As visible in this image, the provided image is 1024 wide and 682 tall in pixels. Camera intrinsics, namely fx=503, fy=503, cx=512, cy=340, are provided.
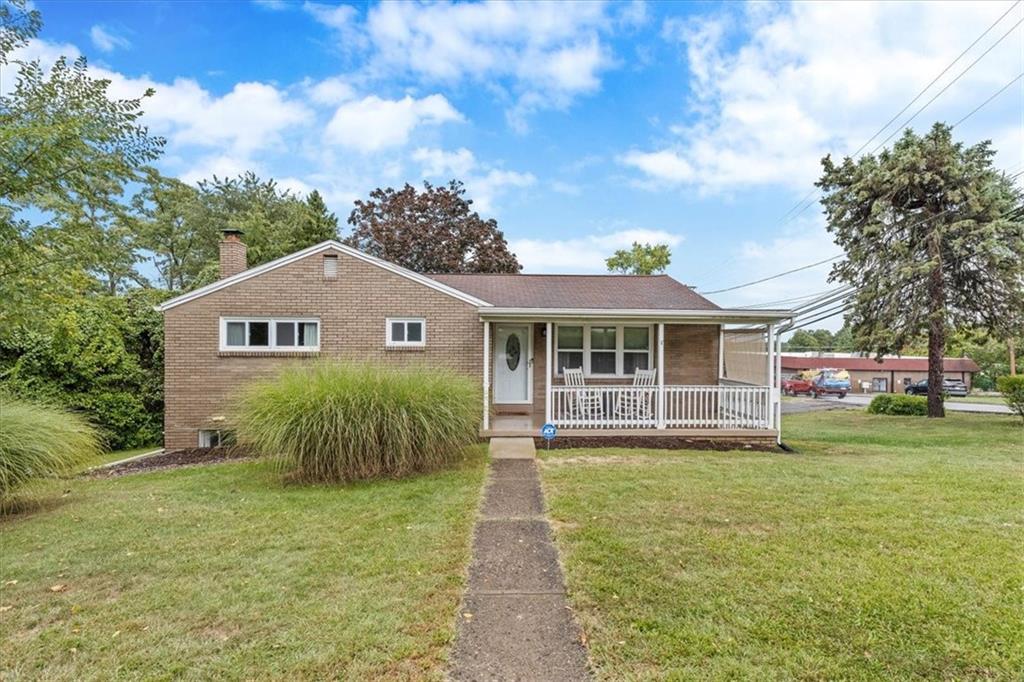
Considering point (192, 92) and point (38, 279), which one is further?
point (192, 92)

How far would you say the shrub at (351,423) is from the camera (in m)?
6.77

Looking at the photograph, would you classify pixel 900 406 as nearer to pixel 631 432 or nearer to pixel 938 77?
pixel 938 77

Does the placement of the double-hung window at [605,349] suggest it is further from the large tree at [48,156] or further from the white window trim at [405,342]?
the large tree at [48,156]

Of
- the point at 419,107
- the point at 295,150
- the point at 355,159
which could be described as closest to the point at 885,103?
the point at 419,107

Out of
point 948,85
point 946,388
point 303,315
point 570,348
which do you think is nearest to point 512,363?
point 570,348

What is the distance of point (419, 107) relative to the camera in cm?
1475

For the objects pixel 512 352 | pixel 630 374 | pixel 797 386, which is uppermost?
pixel 512 352

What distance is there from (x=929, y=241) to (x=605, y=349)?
42.4 feet

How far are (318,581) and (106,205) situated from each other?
11.8 ft

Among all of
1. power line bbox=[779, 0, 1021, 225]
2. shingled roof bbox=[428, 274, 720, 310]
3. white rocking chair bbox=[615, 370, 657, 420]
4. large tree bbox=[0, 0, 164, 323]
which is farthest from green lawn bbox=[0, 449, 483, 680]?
power line bbox=[779, 0, 1021, 225]

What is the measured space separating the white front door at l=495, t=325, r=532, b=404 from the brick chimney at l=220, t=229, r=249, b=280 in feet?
20.7

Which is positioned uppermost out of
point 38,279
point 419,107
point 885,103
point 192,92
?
point 885,103

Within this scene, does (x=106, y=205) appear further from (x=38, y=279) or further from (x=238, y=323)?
(x=238, y=323)

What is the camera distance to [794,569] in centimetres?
374
